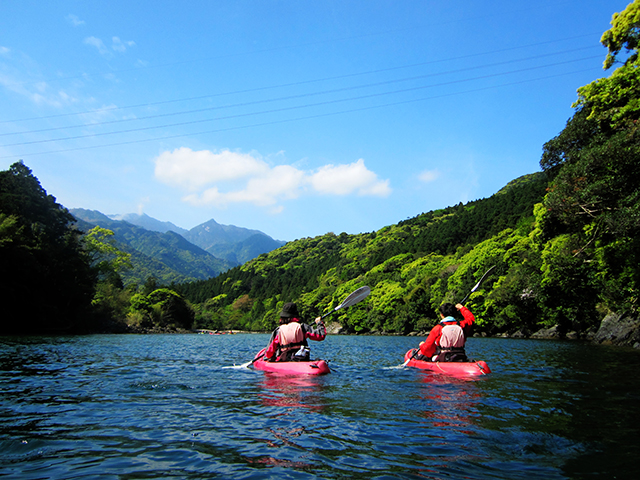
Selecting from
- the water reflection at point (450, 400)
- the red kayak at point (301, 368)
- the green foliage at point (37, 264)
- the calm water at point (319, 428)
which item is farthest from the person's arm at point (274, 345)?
the green foliage at point (37, 264)

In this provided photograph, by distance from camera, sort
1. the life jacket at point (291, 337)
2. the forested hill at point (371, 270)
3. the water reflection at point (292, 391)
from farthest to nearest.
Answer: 1. the forested hill at point (371, 270)
2. the life jacket at point (291, 337)
3. the water reflection at point (292, 391)

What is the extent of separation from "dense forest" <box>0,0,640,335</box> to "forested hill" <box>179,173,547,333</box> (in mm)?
457

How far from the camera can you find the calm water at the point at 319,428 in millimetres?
4289

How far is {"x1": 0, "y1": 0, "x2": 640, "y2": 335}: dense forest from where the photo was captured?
2020cm

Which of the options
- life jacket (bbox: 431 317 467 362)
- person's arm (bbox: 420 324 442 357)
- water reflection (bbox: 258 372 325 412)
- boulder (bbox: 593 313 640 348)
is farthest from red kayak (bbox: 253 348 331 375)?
boulder (bbox: 593 313 640 348)

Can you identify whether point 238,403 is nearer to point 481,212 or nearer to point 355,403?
point 355,403

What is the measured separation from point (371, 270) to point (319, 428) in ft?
310

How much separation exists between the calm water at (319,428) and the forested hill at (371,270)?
51448mm

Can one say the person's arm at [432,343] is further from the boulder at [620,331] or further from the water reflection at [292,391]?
the boulder at [620,331]

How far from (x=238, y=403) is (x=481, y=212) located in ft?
315

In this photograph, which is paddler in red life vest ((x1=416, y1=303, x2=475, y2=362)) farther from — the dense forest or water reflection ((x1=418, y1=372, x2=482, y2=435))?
the dense forest

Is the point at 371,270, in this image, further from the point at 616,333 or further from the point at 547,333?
the point at 616,333

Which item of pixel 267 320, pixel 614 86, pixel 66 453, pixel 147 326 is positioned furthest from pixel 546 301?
pixel 267 320

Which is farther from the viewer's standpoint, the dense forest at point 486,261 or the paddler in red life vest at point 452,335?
the dense forest at point 486,261
